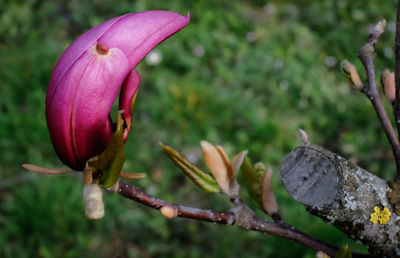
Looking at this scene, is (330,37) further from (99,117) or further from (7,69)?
(99,117)

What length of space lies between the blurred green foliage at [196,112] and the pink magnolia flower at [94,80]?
5.16 ft

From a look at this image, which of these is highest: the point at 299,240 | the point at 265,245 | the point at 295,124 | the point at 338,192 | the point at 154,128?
the point at 338,192

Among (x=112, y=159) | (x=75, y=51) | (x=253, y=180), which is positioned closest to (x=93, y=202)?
(x=112, y=159)

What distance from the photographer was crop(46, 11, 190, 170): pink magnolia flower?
521 millimetres

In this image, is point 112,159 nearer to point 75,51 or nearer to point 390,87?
point 75,51

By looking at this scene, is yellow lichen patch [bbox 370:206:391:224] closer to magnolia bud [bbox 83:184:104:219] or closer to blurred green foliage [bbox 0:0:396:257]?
magnolia bud [bbox 83:184:104:219]

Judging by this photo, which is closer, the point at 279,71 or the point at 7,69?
the point at 7,69

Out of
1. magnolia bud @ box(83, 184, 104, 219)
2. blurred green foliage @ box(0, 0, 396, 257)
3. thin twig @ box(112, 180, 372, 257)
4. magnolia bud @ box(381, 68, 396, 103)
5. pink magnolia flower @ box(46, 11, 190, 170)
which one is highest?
magnolia bud @ box(381, 68, 396, 103)

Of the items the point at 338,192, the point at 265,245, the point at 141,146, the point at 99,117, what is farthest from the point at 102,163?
the point at 141,146

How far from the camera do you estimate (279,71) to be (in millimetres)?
2980

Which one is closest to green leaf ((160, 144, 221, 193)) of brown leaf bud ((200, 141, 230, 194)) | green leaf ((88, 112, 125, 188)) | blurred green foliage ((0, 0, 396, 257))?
brown leaf bud ((200, 141, 230, 194))

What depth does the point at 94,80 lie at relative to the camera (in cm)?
52

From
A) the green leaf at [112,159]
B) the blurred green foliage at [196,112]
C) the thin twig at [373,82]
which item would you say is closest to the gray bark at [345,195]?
the thin twig at [373,82]

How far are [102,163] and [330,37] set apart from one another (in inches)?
121
